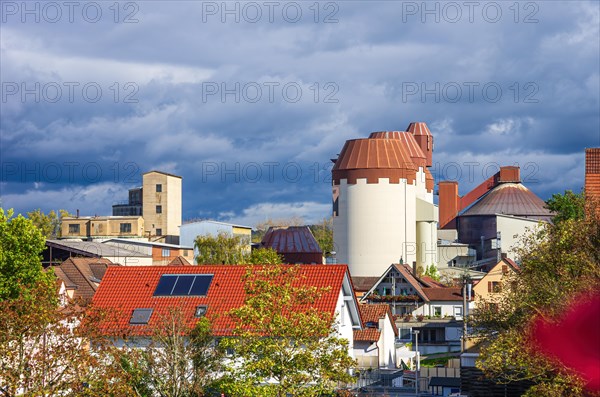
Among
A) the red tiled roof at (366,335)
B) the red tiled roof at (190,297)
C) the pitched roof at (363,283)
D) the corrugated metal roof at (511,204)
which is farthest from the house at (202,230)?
the red tiled roof at (190,297)

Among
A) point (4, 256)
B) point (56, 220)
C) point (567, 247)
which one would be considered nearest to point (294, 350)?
point (567, 247)

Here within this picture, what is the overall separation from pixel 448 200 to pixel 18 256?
425ft

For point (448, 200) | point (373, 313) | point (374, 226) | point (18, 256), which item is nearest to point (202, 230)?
point (374, 226)

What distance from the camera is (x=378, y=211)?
130500mm

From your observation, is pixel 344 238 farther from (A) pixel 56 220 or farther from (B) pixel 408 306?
(A) pixel 56 220

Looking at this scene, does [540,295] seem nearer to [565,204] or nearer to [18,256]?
[18,256]

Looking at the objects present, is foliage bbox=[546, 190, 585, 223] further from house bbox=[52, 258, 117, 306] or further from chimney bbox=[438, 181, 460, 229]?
chimney bbox=[438, 181, 460, 229]

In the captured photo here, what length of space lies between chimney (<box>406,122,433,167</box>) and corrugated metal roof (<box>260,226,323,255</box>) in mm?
38892

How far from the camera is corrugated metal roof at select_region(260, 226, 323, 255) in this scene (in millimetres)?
132250

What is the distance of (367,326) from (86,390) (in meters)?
40.2

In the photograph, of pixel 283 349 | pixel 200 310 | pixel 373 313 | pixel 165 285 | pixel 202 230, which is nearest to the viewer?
pixel 283 349

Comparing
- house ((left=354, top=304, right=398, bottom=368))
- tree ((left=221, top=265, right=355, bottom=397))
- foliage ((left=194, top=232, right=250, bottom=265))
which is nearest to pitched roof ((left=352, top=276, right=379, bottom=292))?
foliage ((left=194, top=232, right=250, bottom=265))

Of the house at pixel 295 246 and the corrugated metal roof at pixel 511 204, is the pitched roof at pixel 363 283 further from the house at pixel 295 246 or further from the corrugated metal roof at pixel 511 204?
the corrugated metal roof at pixel 511 204

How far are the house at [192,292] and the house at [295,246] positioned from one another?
83380 millimetres
